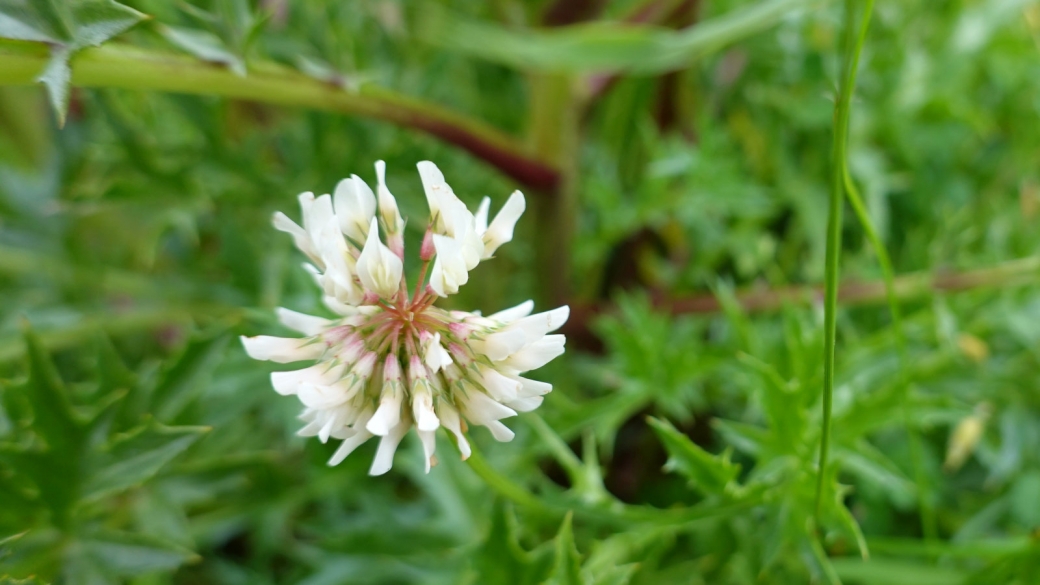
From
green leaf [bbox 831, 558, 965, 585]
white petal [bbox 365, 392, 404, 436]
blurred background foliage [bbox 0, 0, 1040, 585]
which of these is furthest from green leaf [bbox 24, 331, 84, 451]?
green leaf [bbox 831, 558, 965, 585]

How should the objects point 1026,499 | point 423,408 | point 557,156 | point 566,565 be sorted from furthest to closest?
point 557,156 < point 1026,499 < point 566,565 < point 423,408

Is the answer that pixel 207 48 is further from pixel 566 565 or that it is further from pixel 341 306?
pixel 566 565

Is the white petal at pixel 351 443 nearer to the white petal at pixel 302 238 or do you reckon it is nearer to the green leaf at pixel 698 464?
the white petal at pixel 302 238

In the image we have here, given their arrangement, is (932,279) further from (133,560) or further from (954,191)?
(133,560)

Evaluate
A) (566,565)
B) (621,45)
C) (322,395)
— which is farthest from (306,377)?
(621,45)

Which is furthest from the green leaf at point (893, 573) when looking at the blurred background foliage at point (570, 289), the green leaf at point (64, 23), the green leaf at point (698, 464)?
the green leaf at point (64, 23)

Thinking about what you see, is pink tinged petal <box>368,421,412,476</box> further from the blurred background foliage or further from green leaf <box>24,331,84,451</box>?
green leaf <box>24,331,84,451</box>

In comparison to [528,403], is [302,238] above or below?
above
